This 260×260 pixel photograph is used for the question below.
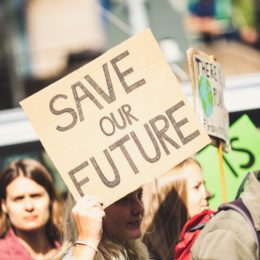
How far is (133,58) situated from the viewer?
3.10m

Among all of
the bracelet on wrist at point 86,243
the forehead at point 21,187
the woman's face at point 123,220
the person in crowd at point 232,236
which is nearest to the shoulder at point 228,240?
the person in crowd at point 232,236

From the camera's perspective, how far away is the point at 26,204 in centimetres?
390

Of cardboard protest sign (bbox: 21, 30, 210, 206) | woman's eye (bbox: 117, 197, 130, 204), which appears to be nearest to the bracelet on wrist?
cardboard protest sign (bbox: 21, 30, 210, 206)

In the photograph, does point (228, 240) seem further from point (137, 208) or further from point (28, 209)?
point (28, 209)

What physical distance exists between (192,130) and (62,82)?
0.50 m

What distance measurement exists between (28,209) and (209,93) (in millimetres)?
1097

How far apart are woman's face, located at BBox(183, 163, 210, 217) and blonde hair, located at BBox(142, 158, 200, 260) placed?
0.02m

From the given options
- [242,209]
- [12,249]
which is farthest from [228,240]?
[12,249]

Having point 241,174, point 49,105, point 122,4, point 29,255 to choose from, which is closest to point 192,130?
point 49,105

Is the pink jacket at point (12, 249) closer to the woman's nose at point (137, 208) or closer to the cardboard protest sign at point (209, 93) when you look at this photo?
the woman's nose at point (137, 208)

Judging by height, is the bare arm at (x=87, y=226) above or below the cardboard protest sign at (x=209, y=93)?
below

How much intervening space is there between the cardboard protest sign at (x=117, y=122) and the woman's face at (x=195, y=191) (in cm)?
68

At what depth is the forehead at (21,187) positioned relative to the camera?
3947mm

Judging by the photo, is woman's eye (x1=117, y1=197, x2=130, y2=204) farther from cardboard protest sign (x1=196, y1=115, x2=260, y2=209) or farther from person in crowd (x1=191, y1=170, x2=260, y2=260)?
cardboard protest sign (x1=196, y1=115, x2=260, y2=209)
